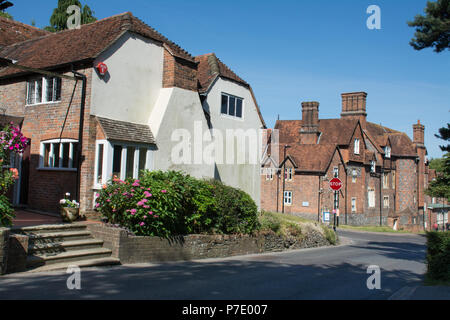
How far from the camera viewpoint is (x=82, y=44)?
1645 cm

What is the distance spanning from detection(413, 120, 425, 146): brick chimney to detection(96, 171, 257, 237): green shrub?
51862 millimetres

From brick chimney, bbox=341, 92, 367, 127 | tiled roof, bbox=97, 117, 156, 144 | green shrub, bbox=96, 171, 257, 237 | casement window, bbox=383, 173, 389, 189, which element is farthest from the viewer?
casement window, bbox=383, 173, 389, 189

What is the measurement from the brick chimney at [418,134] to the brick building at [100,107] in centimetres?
5030

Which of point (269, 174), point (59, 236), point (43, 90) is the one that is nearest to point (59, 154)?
point (43, 90)

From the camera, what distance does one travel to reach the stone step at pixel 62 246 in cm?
1023

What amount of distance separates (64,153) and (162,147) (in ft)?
11.9

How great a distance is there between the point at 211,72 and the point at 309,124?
27846 mm

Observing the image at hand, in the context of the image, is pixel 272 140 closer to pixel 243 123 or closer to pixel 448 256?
pixel 243 123

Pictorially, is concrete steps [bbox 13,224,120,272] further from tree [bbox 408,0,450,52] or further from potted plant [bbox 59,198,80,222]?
tree [bbox 408,0,450,52]

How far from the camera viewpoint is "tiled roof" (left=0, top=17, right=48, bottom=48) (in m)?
22.7

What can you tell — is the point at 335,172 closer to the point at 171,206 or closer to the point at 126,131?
the point at 126,131

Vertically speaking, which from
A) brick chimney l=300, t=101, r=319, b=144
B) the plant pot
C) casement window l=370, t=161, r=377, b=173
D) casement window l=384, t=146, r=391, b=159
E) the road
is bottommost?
the road

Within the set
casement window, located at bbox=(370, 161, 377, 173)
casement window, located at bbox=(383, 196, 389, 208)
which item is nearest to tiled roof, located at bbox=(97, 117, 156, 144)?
casement window, located at bbox=(370, 161, 377, 173)
